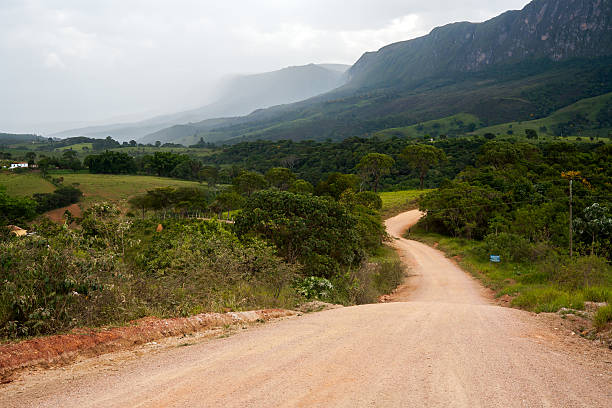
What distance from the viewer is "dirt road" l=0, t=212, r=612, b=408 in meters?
4.03

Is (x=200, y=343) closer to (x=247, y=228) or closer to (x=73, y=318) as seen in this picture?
(x=73, y=318)

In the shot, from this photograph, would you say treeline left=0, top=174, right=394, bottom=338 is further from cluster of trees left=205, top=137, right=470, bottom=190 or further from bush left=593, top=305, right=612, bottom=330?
cluster of trees left=205, top=137, right=470, bottom=190

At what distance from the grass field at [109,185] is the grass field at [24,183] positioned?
4280mm

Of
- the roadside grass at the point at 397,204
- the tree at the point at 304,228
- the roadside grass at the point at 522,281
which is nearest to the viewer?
the roadside grass at the point at 522,281

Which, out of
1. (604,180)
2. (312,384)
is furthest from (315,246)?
(604,180)

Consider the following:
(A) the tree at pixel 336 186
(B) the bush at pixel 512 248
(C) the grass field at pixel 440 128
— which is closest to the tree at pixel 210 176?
(A) the tree at pixel 336 186

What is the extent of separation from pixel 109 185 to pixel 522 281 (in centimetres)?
7945

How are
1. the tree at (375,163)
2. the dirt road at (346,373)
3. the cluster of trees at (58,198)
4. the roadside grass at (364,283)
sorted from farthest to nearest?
1. the tree at (375,163)
2. the cluster of trees at (58,198)
3. the roadside grass at (364,283)
4. the dirt road at (346,373)

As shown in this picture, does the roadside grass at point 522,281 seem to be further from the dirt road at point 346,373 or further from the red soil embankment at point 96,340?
the red soil embankment at point 96,340

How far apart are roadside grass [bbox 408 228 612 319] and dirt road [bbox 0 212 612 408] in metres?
3.17

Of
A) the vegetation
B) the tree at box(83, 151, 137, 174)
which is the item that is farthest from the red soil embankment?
the tree at box(83, 151, 137, 174)

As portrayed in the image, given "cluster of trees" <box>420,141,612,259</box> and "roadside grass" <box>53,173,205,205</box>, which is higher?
"roadside grass" <box>53,173,205,205</box>

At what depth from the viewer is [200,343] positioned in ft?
20.3

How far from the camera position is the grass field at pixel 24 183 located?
6488cm
